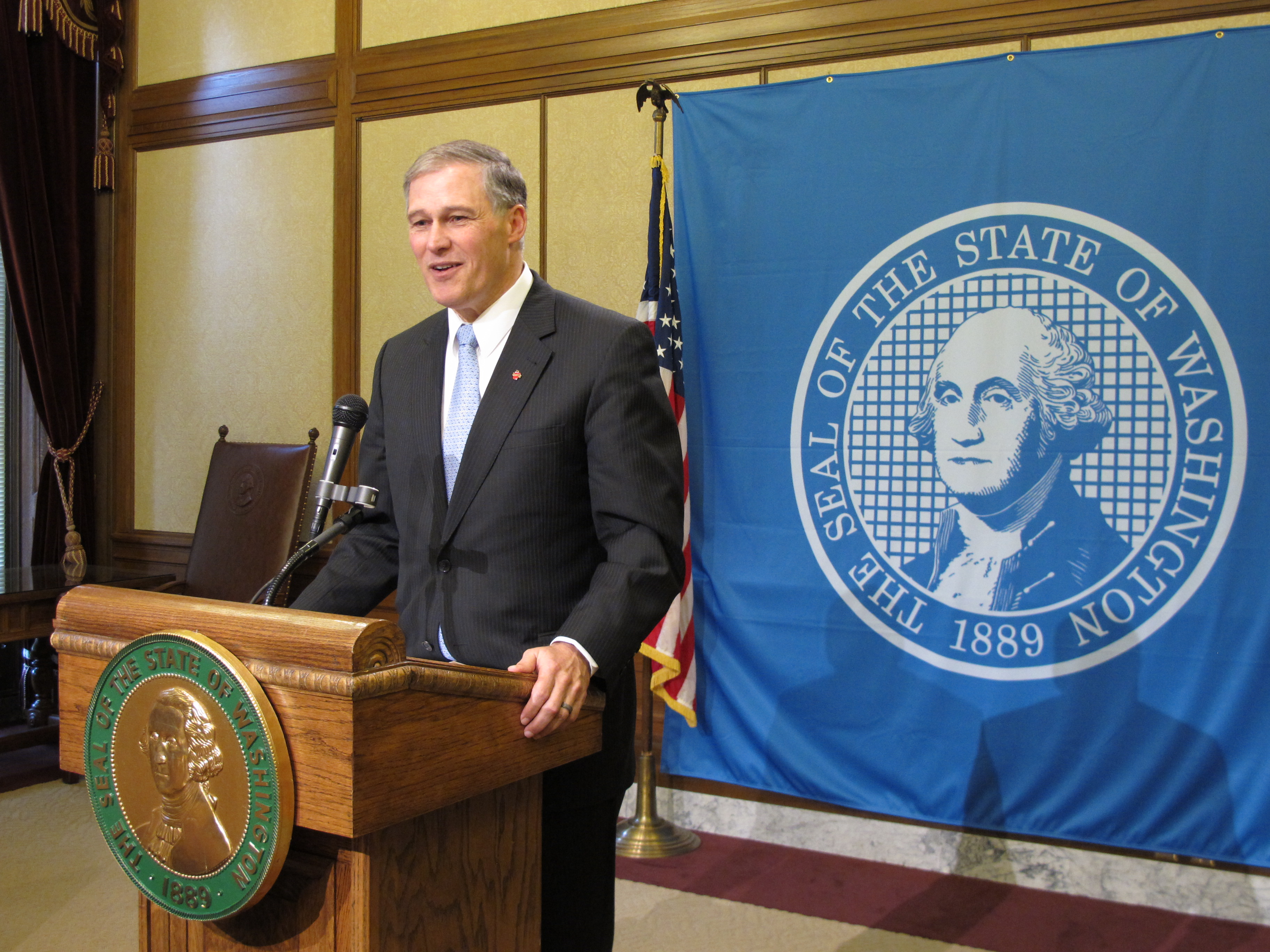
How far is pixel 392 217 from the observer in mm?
4332

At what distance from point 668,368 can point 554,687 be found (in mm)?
2275

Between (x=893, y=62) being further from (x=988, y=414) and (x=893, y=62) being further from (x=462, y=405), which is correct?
(x=462, y=405)

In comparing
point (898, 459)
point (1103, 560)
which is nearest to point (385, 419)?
point (898, 459)

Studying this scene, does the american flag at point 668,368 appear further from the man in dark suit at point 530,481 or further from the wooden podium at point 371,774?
the wooden podium at point 371,774

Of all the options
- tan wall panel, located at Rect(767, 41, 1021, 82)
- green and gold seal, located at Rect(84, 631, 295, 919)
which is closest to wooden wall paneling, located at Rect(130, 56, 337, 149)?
tan wall panel, located at Rect(767, 41, 1021, 82)

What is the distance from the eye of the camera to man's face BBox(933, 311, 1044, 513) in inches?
123

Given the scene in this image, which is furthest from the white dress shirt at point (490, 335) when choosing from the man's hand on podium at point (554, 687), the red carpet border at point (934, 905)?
the red carpet border at point (934, 905)

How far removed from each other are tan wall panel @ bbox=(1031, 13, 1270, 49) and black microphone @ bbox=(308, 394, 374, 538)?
2.60 metres

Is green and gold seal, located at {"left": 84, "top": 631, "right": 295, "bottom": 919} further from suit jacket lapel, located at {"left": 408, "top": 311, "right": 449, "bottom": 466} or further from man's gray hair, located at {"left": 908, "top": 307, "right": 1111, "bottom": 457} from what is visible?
man's gray hair, located at {"left": 908, "top": 307, "right": 1111, "bottom": 457}

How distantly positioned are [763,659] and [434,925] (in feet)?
7.89

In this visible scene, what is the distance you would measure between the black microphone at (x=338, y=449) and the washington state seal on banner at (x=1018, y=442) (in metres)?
2.05

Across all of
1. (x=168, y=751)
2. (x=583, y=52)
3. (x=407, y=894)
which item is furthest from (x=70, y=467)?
(x=407, y=894)

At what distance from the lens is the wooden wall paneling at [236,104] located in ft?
14.7

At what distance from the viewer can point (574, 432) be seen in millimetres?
1514
